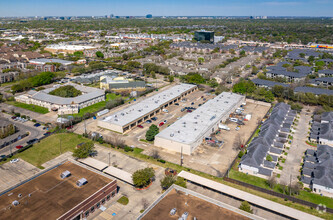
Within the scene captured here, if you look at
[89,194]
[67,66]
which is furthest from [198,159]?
[67,66]

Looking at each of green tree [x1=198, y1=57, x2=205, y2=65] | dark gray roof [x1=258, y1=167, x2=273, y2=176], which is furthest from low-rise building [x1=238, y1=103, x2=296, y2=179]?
green tree [x1=198, y1=57, x2=205, y2=65]

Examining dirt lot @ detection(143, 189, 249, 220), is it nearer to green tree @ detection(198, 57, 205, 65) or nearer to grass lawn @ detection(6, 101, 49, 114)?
grass lawn @ detection(6, 101, 49, 114)

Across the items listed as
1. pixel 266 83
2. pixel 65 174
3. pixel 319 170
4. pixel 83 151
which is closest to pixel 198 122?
pixel 319 170

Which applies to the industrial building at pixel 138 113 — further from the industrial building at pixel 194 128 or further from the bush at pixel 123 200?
the bush at pixel 123 200

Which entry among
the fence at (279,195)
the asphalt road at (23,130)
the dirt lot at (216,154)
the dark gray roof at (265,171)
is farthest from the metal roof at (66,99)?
the dark gray roof at (265,171)

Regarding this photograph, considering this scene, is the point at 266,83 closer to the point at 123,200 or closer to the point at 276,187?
the point at 276,187

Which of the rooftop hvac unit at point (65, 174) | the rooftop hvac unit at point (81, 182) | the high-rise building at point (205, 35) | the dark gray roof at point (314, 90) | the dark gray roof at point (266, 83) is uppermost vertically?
the high-rise building at point (205, 35)

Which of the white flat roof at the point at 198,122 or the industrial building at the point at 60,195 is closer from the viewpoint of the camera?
the industrial building at the point at 60,195
